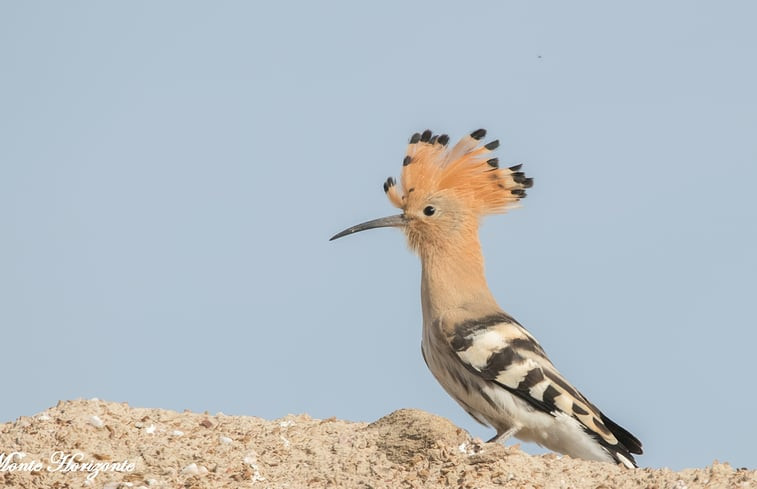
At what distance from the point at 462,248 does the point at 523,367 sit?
86 centimetres

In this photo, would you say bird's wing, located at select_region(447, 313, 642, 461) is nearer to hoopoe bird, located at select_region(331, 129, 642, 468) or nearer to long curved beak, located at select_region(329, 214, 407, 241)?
hoopoe bird, located at select_region(331, 129, 642, 468)

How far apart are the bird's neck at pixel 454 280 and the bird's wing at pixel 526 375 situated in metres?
0.24

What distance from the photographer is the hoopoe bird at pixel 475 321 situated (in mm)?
5570

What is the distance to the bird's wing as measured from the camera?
5.56 meters

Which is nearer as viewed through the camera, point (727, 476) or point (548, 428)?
point (727, 476)

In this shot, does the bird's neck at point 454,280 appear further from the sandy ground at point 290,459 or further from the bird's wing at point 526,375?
the sandy ground at point 290,459

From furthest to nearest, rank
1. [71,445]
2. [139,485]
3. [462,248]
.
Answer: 1. [462,248]
2. [71,445]
3. [139,485]

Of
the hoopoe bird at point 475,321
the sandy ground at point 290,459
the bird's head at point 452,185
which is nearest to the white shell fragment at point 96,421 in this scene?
the sandy ground at point 290,459

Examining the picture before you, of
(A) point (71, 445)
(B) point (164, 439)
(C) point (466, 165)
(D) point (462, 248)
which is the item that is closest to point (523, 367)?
(D) point (462, 248)

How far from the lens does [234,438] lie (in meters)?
5.16

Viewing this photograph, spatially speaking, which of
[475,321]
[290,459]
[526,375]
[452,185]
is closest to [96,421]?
[290,459]

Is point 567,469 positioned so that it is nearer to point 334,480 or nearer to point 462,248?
point 334,480

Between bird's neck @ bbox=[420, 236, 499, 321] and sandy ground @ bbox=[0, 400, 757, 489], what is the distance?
1003 mm

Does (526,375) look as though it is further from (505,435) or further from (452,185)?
(452,185)
